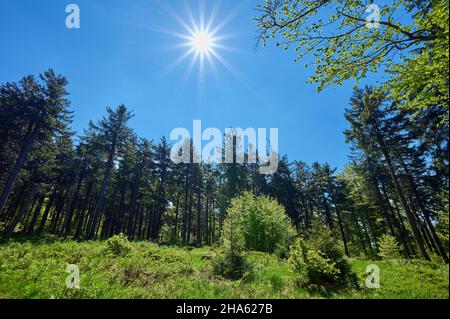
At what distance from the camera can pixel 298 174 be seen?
4438 cm

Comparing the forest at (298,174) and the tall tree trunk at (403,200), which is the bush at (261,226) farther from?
the tall tree trunk at (403,200)

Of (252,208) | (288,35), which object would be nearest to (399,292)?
(288,35)

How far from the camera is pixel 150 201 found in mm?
35750

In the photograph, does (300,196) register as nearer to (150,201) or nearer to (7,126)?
(150,201)

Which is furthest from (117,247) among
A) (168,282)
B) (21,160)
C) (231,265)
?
(21,160)

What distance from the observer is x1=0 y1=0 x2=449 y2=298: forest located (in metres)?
6.59

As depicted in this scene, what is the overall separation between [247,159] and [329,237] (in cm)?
2955

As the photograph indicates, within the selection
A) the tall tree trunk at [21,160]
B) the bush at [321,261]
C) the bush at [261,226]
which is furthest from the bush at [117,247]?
the tall tree trunk at [21,160]

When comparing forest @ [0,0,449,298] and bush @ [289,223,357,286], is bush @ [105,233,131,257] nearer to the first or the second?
forest @ [0,0,449,298]

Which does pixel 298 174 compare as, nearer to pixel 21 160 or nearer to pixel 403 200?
pixel 403 200

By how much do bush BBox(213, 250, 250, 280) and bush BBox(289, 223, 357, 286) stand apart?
89.2 inches

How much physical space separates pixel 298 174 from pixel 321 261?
37599mm

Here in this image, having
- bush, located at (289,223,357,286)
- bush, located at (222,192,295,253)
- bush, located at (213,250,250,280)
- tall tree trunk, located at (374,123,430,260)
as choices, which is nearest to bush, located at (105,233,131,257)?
bush, located at (213,250,250,280)
